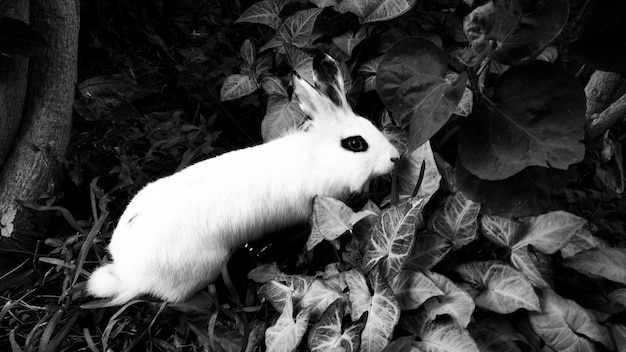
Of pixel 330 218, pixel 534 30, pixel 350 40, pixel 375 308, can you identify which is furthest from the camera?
pixel 350 40

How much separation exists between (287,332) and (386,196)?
79 cm

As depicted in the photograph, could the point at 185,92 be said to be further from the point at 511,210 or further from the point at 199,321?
the point at 511,210

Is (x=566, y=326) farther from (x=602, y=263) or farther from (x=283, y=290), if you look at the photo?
(x=283, y=290)

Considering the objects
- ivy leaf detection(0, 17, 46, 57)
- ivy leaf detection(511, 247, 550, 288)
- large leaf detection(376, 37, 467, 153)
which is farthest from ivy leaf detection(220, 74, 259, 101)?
ivy leaf detection(511, 247, 550, 288)

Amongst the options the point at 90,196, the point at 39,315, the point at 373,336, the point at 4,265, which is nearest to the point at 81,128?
the point at 90,196

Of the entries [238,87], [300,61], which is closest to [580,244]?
[300,61]

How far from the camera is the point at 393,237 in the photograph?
6.02 ft

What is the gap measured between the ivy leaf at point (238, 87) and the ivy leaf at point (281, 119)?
0.15 meters

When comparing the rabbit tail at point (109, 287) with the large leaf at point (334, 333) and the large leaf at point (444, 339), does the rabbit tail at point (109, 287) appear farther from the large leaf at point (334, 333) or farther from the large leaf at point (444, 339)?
the large leaf at point (444, 339)

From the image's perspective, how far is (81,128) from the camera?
2768mm

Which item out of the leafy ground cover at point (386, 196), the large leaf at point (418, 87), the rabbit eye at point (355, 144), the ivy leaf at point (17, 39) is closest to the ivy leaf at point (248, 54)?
the leafy ground cover at point (386, 196)

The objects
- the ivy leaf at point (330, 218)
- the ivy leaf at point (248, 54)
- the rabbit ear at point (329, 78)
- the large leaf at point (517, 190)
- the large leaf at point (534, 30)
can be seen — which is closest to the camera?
the large leaf at point (534, 30)

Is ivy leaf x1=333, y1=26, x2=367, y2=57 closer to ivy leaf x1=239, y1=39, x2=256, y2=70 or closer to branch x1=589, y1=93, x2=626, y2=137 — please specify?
ivy leaf x1=239, y1=39, x2=256, y2=70

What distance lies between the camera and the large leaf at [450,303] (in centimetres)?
175
